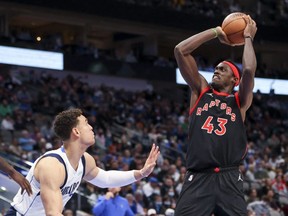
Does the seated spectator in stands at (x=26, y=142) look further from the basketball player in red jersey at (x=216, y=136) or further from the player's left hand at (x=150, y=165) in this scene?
the basketball player in red jersey at (x=216, y=136)

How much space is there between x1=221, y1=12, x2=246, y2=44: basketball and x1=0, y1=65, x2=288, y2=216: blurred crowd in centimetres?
735

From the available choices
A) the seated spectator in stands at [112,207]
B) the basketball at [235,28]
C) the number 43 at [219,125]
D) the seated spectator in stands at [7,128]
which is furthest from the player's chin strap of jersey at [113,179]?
the seated spectator in stands at [7,128]

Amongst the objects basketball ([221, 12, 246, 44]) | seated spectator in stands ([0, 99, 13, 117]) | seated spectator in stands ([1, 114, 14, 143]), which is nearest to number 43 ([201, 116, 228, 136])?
basketball ([221, 12, 246, 44])

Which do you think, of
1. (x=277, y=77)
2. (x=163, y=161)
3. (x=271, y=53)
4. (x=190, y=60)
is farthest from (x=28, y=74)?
(x=190, y=60)

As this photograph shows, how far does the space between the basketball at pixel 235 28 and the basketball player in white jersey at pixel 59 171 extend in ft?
4.65

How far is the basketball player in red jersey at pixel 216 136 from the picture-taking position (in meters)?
5.55

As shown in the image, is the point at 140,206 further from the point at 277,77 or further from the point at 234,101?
the point at 277,77

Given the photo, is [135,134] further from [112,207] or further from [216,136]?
[216,136]

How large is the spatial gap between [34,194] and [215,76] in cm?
176

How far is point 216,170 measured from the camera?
561cm

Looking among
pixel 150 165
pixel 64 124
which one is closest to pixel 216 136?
pixel 150 165

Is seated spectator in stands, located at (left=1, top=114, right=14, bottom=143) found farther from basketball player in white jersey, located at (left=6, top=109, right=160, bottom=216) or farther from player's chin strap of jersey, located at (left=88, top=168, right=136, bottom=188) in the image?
basketball player in white jersey, located at (left=6, top=109, right=160, bottom=216)

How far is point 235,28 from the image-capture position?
592 cm

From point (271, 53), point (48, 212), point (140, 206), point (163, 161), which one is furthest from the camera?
point (271, 53)
